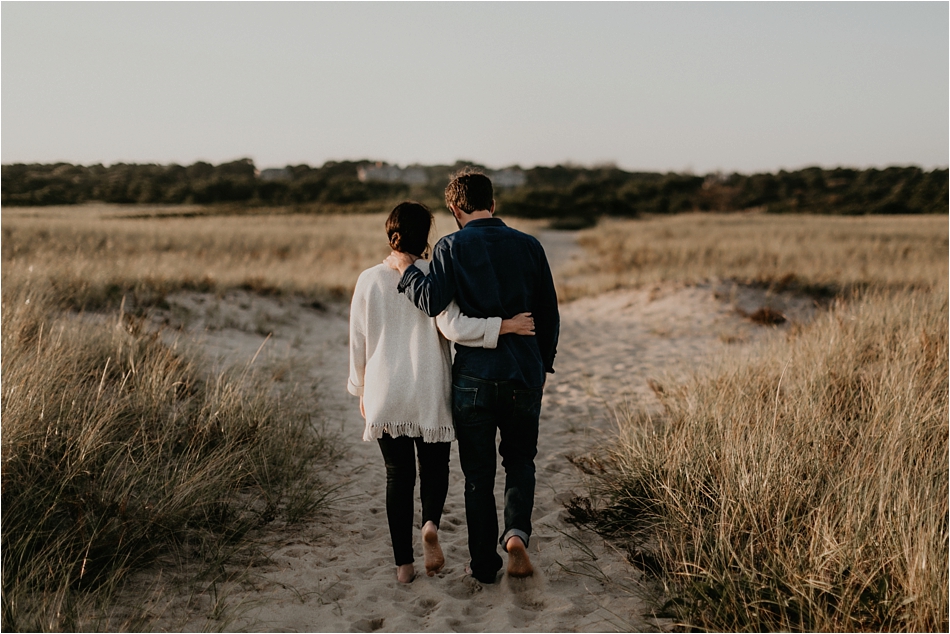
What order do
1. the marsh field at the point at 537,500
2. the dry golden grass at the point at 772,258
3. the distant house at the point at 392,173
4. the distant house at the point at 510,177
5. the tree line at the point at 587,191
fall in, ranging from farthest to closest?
1. the distant house at the point at 510,177
2. the distant house at the point at 392,173
3. the tree line at the point at 587,191
4. the dry golden grass at the point at 772,258
5. the marsh field at the point at 537,500

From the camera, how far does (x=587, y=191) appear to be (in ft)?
193

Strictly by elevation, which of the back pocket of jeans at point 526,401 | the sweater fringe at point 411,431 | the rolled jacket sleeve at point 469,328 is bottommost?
the sweater fringe at point 411,431

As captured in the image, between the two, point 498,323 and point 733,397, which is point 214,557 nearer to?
point 498,323

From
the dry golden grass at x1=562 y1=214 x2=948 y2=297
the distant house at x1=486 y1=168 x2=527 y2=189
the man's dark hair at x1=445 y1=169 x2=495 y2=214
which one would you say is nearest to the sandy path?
the man's dark hair at x1=445 y1=169 x2=495 y2=214

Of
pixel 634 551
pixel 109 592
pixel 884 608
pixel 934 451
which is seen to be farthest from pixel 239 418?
pixel 934 451

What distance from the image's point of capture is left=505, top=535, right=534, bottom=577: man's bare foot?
333 centimetres

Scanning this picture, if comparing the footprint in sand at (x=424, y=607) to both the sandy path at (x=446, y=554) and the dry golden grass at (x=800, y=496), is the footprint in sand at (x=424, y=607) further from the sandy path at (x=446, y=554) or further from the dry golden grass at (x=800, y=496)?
the dry golden grass at (x=800, y=496)

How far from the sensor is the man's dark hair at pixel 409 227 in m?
3.35

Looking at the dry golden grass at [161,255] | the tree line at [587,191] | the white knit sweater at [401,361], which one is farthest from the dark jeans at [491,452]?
the tree line at [587,191]

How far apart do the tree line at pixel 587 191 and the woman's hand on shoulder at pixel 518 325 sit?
18.8 meters

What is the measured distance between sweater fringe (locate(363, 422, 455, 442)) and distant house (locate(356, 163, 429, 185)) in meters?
73.3

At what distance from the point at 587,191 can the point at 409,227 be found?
188 ft

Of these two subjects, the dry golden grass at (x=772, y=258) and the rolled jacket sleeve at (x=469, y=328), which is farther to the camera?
the dry golden grass at (x=772, y=258)

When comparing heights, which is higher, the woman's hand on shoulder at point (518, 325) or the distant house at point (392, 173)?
the distant house at point (392, 173)
